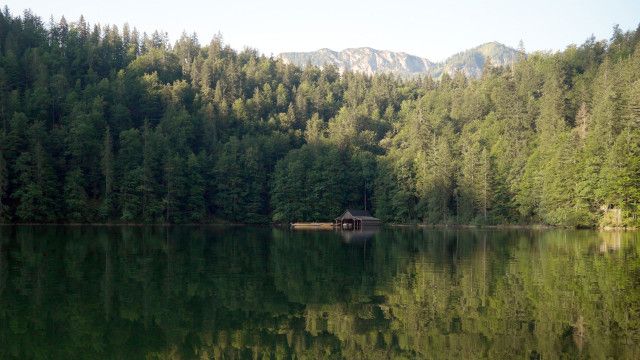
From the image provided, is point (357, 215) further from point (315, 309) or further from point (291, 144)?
point (315, 309)

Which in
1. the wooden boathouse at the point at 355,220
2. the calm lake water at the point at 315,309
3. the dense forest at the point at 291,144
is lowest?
the calm lake water at the point at 315,309

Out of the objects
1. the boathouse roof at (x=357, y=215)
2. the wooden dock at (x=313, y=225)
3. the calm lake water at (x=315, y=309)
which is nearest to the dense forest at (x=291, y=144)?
the boathouse roof at (x=357, y=215)

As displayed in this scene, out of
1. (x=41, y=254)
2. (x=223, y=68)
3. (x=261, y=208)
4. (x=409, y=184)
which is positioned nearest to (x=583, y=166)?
(x=409, y=184)

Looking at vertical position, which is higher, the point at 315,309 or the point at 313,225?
the point at 313,225

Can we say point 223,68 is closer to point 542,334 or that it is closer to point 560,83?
point 560,83

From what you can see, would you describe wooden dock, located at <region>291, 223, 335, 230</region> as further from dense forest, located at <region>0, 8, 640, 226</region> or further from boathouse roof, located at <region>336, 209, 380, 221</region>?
dense forest, located at <region>0, 8, 640, 226</region>

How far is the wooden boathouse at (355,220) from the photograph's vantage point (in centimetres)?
11400

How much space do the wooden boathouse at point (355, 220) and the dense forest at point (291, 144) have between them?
4.98m

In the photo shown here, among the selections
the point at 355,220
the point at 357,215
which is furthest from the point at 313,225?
the point at 357,215

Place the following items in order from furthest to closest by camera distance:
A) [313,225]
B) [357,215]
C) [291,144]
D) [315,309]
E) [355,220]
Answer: [291,144] → [357,215] → [355,220] → [313,225] → [315,309]

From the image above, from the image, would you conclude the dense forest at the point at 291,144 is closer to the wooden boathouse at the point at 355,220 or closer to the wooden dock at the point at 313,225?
the wooden boathouse at the point at 355,220

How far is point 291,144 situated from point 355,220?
3925 centimetres

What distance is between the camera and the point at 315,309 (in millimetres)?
21594

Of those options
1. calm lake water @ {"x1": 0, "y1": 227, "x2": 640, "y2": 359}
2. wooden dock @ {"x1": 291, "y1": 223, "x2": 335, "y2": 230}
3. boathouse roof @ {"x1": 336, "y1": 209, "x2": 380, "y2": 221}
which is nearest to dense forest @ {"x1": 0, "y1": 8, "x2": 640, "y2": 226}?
boathouse roof @ {"x1": 336, "y1": 209, "x2": 380, "y2": 221}
